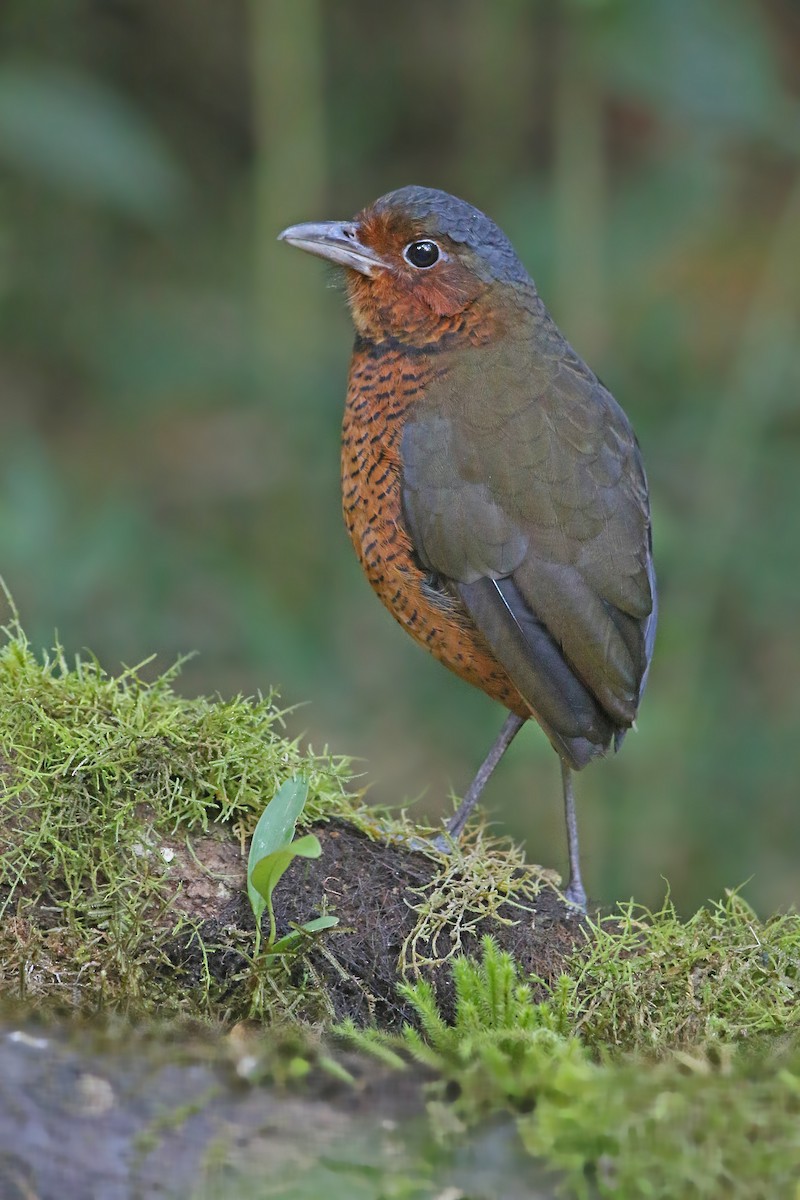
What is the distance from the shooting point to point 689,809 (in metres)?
6.41

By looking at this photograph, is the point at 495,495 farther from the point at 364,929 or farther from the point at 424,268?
the point at 364,929

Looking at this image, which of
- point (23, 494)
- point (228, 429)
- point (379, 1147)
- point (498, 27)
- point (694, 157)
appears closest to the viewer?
point (379, 1147)

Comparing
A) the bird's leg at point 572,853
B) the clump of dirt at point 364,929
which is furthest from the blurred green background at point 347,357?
the clump of dirt at point 364,929

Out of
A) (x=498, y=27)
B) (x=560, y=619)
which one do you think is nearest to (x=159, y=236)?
(x=498, y=27)

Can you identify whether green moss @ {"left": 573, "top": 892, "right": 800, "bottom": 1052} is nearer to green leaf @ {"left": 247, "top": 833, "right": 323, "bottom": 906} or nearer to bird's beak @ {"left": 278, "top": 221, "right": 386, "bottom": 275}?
green leaf @ {"left": 247, "top": 833, "right": 323, "bottom": 906}

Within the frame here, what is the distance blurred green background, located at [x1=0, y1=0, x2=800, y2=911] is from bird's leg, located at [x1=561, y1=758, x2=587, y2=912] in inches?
42.0

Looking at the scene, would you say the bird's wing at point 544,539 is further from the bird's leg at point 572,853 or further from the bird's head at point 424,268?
the bird's head at point 424,268

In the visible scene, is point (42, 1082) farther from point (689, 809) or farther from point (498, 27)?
point (498, 27)

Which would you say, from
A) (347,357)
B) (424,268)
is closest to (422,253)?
(424,268)

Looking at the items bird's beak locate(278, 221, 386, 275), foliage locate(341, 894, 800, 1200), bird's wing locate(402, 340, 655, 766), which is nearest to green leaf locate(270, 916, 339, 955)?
foliage locate(341, 894, 800, 1200)

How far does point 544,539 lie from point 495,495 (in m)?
0.17

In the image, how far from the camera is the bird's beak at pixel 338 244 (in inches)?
163

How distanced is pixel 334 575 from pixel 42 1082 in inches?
205

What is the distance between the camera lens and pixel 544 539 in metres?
3.59
